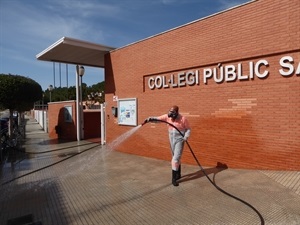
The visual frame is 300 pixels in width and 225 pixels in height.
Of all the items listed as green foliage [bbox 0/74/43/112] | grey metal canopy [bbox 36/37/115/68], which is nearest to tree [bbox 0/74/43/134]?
green foliage [bbox 0/74/43/112]

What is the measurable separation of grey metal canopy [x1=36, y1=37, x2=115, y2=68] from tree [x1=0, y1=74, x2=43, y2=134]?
1456 millimetres

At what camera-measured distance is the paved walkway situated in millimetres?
4645

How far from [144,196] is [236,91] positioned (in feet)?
11.7

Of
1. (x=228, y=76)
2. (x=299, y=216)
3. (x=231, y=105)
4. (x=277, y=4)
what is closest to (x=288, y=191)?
(x=299, y=216)

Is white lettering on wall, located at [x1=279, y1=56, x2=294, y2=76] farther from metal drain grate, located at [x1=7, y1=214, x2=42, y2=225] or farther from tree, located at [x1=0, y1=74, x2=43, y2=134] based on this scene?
tree, located at [x1=0, y1=74, x2=43, y2=134]

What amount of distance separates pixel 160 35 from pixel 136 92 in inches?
92.0

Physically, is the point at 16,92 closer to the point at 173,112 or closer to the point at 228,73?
the point at 173,112

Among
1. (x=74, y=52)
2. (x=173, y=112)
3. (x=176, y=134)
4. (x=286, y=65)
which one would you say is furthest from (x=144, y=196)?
(x=74, y=52)

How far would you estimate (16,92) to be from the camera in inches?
509

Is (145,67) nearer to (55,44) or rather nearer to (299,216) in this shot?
(55,44)

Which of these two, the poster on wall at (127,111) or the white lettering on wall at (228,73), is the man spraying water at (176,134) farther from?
the poster on wall at (127,111)

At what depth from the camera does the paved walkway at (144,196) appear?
464cm

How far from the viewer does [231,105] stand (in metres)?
7.39

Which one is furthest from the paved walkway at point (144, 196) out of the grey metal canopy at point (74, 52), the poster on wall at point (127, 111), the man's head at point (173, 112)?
the grey metal canopy at point (74, 52)
